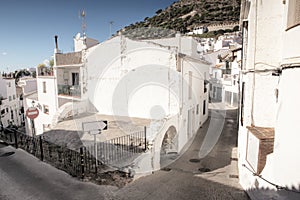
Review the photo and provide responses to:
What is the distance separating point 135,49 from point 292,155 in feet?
36.0

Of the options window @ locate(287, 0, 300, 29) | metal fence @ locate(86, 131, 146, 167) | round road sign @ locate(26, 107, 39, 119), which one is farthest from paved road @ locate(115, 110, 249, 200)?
round road sign @ locate(26, 107, 39, 119)

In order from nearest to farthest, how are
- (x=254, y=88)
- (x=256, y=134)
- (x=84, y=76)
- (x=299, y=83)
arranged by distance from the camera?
(x=299, y=83) < (x=256, y=134) < (x=254, y=88) < (x=84, y=76)

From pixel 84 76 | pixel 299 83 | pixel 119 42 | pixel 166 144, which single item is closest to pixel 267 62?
pixel 299 83

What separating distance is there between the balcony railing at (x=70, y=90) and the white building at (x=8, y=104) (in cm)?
1993

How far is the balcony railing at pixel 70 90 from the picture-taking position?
1712 cm

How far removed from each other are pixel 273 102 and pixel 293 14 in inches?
109

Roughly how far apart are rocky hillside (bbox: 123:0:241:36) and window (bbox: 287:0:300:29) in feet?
245

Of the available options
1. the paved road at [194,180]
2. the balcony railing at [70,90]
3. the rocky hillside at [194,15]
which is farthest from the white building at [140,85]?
the rocky hillside at [194,15]

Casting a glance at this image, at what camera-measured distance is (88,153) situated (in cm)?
902

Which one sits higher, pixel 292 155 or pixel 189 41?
pixel 189 41

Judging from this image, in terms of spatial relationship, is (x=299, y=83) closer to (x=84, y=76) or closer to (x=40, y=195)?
(x=40, y=195)

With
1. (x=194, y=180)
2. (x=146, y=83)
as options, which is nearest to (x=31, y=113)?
(x=146, y=83)

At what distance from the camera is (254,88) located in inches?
275

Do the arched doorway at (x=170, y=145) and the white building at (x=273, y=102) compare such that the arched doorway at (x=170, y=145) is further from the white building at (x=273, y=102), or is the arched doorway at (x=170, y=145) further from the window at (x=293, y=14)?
the window at (x=293, y=14)
